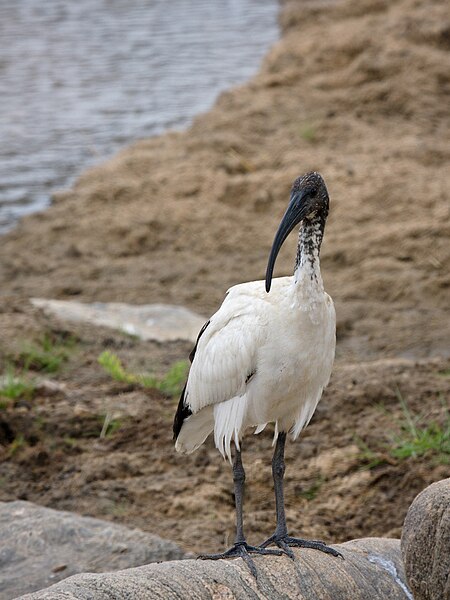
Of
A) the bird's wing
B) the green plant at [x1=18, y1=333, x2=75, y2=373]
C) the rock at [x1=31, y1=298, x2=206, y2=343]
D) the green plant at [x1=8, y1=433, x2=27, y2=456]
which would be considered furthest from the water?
the bird's wing

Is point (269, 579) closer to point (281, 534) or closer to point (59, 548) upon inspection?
point (281, 534)

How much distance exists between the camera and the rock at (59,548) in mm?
5137

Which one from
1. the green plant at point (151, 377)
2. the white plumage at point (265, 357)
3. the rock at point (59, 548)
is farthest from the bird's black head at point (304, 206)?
the green plant at point (151, 377)

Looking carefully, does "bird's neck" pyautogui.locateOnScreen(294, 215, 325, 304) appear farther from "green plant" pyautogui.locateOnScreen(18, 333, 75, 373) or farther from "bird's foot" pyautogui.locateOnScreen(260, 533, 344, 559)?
"green plant" pyautogui.locateOnScreen(18, 333, 75, 373)

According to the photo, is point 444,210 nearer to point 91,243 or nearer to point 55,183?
point 91,243

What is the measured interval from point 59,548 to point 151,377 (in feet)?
7.46

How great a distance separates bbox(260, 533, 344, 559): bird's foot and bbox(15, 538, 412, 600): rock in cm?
3

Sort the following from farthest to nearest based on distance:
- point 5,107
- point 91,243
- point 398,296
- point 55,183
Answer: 1. point 5,107
2. point 55,183
3. point 91,243
4. point 398,296

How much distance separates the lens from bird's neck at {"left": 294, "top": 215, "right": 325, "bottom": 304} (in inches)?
177

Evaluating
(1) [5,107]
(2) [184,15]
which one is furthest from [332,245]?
(2) [184,15]

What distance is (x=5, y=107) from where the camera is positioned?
1645 centimetres

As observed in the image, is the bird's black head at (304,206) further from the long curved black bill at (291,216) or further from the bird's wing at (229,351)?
the bird's wing at (229,351)

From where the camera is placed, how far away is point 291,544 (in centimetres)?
476

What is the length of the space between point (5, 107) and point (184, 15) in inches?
293
